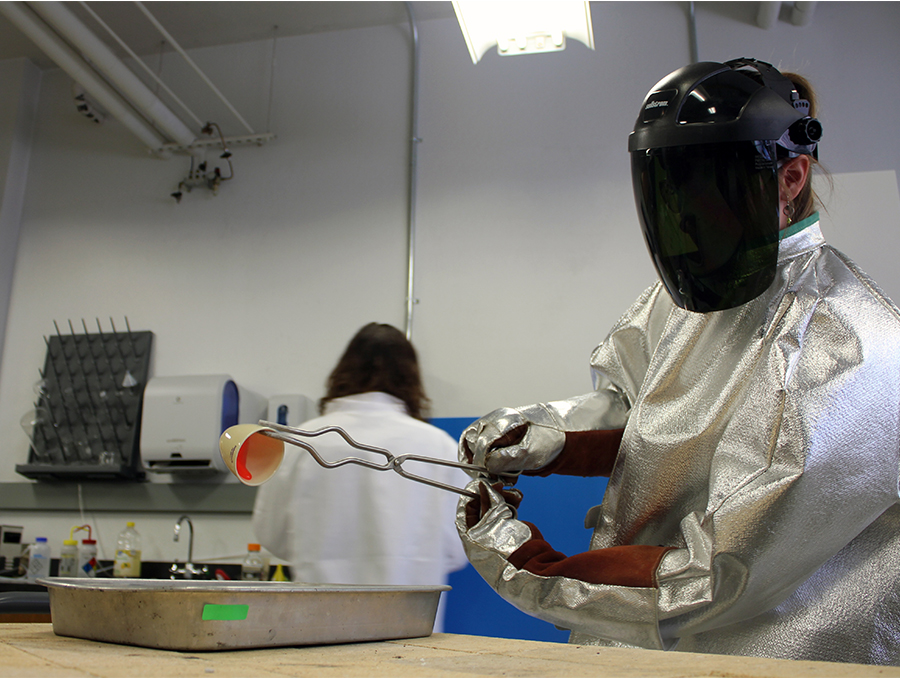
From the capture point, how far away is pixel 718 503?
0.75m

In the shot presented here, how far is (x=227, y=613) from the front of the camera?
2.08ft

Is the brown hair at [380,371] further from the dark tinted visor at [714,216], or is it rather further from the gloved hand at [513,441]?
the dark tinted visor at [714,216]

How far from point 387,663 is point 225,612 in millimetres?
157

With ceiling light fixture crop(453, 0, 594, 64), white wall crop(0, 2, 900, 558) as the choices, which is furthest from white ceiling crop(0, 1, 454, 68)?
ceiling light fixture crop(453, 0, 594, 64)

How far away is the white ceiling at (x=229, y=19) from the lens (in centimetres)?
337

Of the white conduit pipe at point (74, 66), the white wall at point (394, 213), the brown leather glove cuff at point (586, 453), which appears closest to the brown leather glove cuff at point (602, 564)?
the brown leather glove cuff at point (586, 453)

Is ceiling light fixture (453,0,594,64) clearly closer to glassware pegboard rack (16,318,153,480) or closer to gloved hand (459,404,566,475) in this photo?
gloved hand (459,404,566,475)

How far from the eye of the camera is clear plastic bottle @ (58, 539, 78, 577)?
2.94 m

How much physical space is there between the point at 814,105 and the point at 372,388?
1.27 m

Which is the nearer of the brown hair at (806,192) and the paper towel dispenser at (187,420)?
the brown hair at (806,192)

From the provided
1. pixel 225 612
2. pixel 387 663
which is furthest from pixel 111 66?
pixel 387 663

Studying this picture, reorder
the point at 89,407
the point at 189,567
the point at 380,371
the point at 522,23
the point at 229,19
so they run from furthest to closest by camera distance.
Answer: the point at 229,19 → the point at 89,407 → the point at 189,567 → the point at 522,23 → the point at 380,371

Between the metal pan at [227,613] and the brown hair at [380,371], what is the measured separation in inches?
47.9

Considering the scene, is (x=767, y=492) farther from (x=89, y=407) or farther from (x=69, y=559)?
(x=89, y=407)
